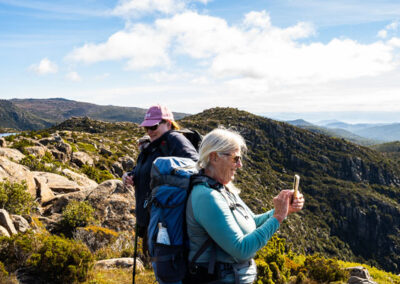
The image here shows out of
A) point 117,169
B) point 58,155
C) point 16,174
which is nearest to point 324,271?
point 16,174

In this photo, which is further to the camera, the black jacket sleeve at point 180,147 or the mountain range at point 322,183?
the mountain range at point 322,183

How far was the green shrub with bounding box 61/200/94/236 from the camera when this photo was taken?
8.85 meters

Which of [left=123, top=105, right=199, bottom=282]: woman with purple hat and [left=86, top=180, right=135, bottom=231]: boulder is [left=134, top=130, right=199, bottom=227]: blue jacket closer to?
[left=123, top=105, right=199, bottom=282]: woman with purple hat

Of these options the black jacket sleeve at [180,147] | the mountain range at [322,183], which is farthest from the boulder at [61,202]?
the mountain range at [322,183]

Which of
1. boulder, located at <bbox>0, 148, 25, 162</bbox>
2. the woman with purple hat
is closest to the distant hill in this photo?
boulder, located at <bbox>0, 148, 25, 162</bbox>

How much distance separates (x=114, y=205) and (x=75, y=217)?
5.00ft

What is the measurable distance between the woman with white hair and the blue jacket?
42.6 inches

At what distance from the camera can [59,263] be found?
558 centimetres

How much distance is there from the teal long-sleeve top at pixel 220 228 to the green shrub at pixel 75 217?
7585 millimetres

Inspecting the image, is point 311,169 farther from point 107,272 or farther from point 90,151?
point 107,272

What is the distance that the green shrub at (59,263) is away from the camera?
5.57 metres

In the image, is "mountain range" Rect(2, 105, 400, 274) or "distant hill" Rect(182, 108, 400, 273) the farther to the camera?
"distant hill" Rect(182, 108, 400, 273)

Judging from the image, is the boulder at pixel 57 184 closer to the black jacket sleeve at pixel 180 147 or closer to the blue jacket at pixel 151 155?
the blue jacket at pixel 151 155

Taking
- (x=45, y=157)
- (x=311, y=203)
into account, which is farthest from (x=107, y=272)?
(x=311, y=203)
